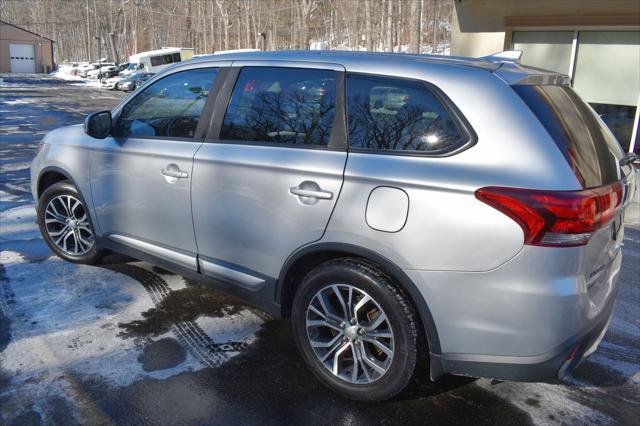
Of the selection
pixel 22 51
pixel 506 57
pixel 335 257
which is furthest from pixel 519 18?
pixel 22 51

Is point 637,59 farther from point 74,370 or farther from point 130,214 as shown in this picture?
point 74,370

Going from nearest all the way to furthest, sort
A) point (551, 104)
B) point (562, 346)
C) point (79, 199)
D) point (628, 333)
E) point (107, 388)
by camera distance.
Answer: point (562, 346) → point (551, 104) → point (107, 388) → point (628, 333) → point (79, 199)

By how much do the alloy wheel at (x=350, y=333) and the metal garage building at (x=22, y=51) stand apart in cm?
7957

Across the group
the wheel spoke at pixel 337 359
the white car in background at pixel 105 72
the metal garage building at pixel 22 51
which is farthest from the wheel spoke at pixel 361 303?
the metal garage building at pixel 22 51

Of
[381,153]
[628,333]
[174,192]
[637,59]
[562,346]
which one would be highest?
[637,59]

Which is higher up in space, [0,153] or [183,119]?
[183,119]

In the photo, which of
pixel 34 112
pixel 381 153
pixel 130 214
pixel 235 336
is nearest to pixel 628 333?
pixel 381 153

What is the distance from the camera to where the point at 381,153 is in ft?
9.20

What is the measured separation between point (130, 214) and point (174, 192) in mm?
603

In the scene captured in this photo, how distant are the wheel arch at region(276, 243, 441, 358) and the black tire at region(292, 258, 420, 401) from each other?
0.17ft

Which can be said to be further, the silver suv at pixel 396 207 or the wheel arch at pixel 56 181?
the wheel arch at pixel 56 181

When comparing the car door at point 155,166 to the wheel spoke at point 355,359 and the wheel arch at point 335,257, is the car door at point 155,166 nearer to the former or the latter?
the wheel arch at point 335,257

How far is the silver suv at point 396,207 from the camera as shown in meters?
2.43

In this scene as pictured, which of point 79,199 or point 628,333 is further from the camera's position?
point 79,199
